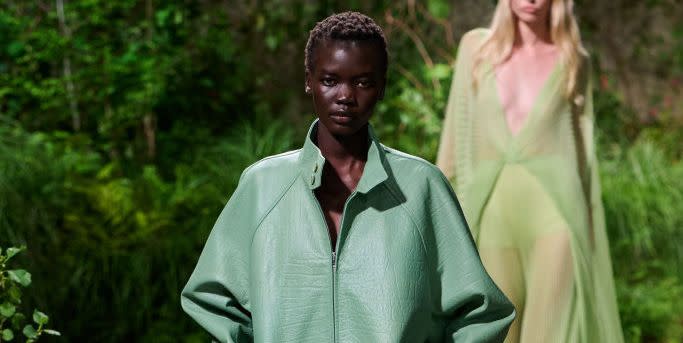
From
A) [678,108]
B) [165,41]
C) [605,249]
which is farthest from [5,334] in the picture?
[678,108]

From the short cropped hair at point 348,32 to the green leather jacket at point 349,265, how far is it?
0.20m

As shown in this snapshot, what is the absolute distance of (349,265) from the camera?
248 cm

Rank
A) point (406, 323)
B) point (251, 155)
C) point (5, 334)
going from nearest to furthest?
point (406, 323) < point (5, 334) < point (251, 155)

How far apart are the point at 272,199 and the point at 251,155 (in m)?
5.78

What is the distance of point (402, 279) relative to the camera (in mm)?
2463

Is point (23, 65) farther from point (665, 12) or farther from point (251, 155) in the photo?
point (665, 12)

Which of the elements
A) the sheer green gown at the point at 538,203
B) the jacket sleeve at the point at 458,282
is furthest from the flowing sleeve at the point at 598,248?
the jacket sleeve at the point at 458,282

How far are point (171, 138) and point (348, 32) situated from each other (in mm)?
6502

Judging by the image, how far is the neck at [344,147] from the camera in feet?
8.37

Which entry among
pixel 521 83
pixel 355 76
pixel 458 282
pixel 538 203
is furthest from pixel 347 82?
pixel 521 83

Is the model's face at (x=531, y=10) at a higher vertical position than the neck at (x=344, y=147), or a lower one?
lower

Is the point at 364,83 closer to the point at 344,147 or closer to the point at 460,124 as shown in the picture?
the point at 344,147

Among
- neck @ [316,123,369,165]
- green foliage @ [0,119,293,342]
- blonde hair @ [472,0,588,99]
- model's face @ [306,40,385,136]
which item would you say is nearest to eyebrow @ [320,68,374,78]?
model's face @ [306,40,385,136]

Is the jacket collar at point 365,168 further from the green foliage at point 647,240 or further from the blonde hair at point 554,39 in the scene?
the green foliage at point 647,240
